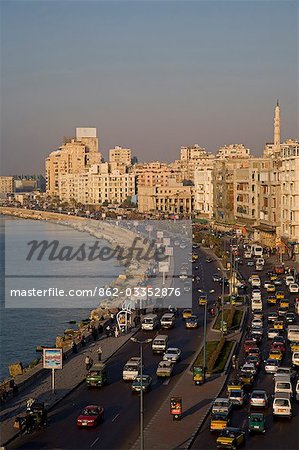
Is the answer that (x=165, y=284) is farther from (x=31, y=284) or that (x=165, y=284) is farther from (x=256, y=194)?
(x=256, y=194)

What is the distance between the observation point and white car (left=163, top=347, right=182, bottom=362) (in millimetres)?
12445

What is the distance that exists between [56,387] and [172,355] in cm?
217

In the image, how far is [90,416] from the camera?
9.34 metres

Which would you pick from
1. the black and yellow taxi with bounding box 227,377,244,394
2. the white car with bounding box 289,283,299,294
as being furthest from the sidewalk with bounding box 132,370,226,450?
the white car with bounding box 289,283,299,294

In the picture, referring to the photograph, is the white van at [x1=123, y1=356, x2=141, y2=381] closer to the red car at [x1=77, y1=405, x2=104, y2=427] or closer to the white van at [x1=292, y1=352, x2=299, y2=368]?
the red car at [x1=77, y1=405, x2=104, y2=427]

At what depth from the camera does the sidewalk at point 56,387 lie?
963 centimetres

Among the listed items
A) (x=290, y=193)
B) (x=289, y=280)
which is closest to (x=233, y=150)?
(x=290, y=193)

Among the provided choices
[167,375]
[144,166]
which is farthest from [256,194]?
[144,166]

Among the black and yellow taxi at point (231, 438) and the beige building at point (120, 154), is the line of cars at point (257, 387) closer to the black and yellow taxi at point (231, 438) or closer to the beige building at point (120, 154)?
the black and yellow taxi at point (231, 438)

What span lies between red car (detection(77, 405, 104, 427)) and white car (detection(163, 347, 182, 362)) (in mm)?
2925

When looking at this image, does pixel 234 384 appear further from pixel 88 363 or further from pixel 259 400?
pixel 88 363

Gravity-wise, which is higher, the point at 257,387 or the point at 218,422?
the point at 218,422

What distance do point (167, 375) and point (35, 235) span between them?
4410 cm

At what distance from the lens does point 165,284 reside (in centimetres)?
2236
